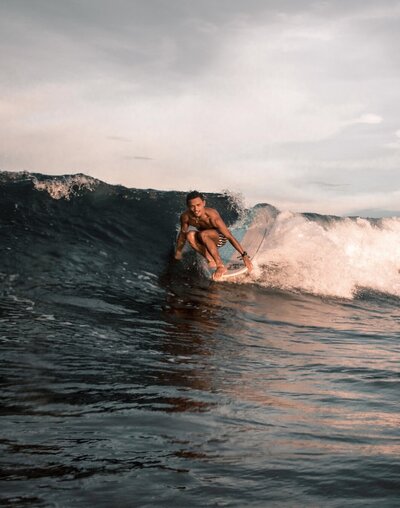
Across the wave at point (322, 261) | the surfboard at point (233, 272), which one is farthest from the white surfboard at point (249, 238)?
the wave at point (322, 261)

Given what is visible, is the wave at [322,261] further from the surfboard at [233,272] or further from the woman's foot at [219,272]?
the woman's foot at [219,272]

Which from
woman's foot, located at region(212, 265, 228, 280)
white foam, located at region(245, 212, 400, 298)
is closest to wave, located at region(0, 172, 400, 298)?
white foam, located at region(245, 212, 400, 298)

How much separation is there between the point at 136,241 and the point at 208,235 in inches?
108

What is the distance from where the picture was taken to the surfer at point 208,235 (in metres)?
10.2

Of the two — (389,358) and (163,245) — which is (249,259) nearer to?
(163,245)

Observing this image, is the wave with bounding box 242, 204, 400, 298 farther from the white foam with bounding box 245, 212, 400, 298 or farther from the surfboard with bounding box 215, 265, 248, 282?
the surfboard with bounding box 215, 265, 248, 282

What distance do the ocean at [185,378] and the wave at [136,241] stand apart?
64 millimetres

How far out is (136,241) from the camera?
1265 cm

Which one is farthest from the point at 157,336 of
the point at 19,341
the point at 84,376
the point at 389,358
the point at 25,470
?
the point at 25,470

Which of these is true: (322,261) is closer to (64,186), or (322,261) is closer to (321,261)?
(321,261)

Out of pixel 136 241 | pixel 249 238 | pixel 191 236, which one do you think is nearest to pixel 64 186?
pixel 136 241

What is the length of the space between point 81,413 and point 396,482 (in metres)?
1.84

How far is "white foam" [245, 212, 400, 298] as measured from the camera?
11625 mm

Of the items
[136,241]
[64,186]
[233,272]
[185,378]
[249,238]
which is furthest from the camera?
[64,186]
